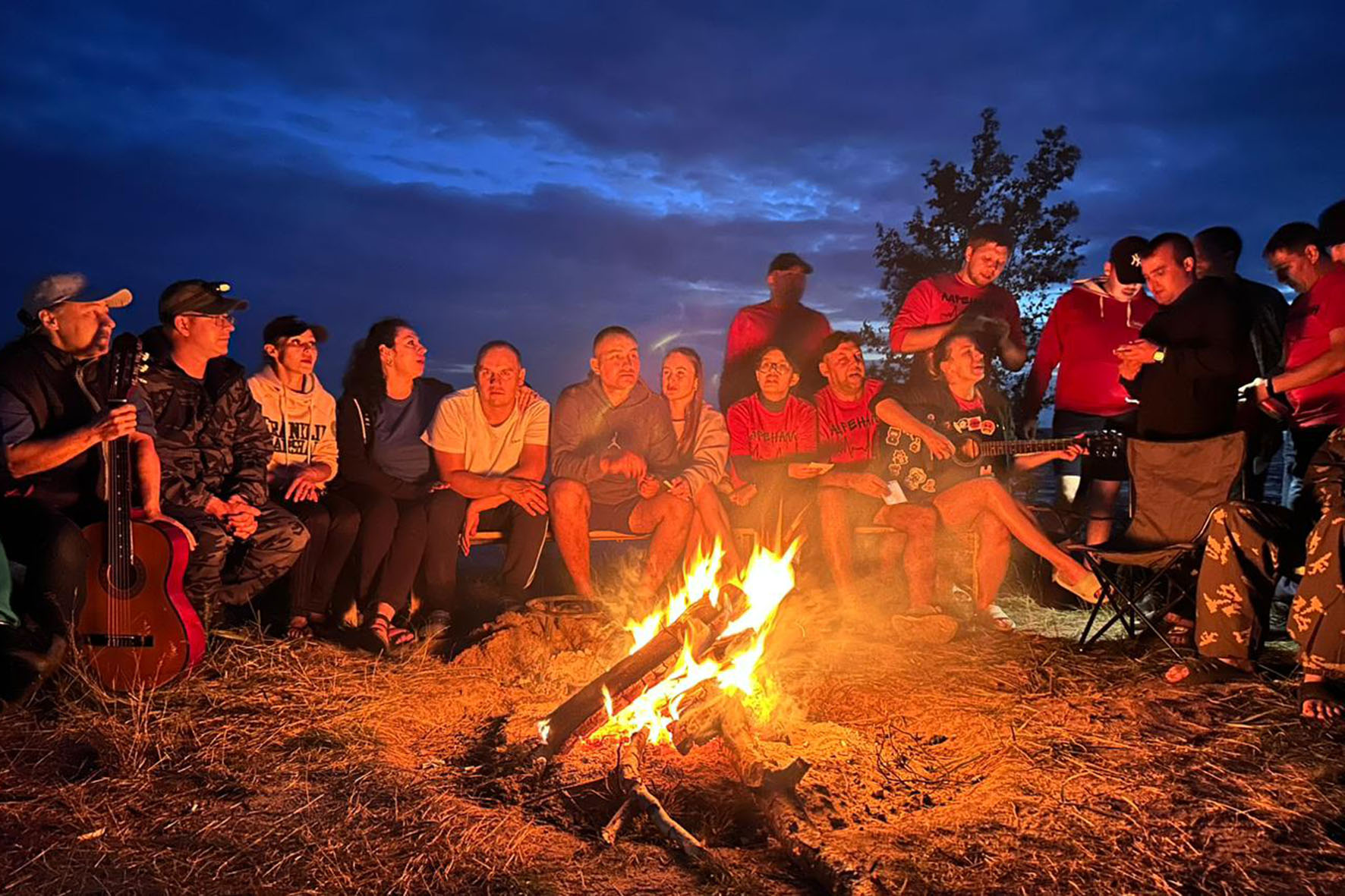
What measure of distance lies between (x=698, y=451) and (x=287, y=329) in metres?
2.76

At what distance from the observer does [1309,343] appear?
500 cm

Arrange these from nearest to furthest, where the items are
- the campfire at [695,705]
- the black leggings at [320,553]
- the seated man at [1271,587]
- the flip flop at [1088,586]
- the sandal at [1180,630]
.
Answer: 1. the campfire at [695,705]
2. the seated man at [1271,587]
3. the sandal at [1180,630]
4. the black leggings at [320,553]
5. the flip flop at [1088,586]

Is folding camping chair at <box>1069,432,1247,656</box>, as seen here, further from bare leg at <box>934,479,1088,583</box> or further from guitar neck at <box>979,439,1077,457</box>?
guitar neck at <box>979,439,1077,457</box>

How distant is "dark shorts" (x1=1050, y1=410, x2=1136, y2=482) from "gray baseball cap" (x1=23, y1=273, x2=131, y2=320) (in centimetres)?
581

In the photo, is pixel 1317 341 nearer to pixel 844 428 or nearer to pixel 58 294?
pixel 844 428

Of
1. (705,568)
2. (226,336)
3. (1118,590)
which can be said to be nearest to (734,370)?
(705,568)

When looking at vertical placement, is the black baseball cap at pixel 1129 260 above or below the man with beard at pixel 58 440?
above

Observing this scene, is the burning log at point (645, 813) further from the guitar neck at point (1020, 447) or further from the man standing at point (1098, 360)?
the man standing at point (1098, 360)

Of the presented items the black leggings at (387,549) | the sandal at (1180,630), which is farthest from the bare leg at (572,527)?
the sandal at (1180,630)

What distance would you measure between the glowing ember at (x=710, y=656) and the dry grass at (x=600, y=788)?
0.54 feet

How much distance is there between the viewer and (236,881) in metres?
2.62

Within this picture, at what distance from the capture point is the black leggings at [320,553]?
17.1 feet

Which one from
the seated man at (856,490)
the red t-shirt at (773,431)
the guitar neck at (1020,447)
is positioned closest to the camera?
the seated man at (856,490)

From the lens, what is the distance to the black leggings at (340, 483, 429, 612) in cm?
522
